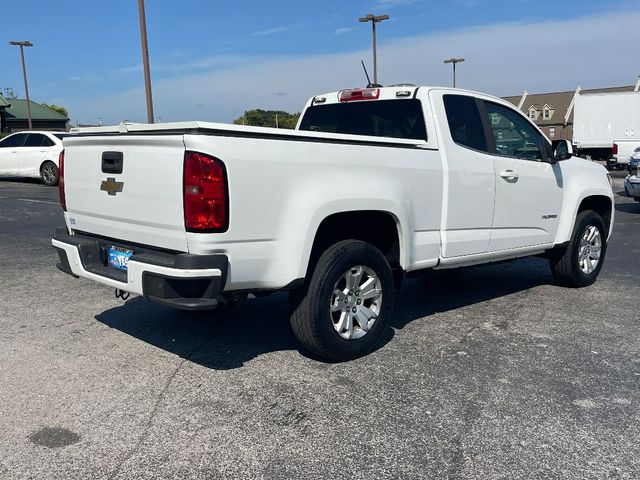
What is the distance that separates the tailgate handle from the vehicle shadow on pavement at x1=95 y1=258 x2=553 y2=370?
1.40 meters

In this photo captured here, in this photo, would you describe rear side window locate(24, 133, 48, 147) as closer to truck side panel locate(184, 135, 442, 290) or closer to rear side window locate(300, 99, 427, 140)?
rear side window locate(300, 99, 427, 140)

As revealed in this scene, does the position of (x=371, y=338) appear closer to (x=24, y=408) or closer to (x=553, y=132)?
(x=24, y=408)

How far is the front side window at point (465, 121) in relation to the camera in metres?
5.21

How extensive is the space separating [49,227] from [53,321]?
6.01 meters

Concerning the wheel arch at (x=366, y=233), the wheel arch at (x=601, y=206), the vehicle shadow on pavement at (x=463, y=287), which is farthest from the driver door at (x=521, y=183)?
the wheel arch at (x=366, y=233)

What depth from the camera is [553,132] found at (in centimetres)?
7994

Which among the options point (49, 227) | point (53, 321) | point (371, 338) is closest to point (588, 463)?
point (371, 338)

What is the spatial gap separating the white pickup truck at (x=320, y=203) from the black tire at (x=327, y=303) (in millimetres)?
10

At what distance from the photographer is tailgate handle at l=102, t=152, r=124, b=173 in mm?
4098

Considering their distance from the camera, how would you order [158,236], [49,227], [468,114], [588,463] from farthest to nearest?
[49,227] → [468,114] → [158,236] → [588,463]

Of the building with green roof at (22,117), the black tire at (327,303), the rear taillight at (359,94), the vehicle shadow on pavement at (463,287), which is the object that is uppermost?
the building with green roof at (22,117)

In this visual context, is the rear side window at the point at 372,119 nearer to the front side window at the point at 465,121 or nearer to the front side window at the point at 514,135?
the front side window at the point at 465,121

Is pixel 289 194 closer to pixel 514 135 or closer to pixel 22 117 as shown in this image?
pixel 514 135

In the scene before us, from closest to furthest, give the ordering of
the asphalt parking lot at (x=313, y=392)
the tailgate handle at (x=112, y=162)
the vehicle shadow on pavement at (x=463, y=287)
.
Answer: the asphalt parking lot at (x=313, y=392), the tailgate handle at (x=112, y=162), the vehicle shadow on pavement at (x=463, y=287)
